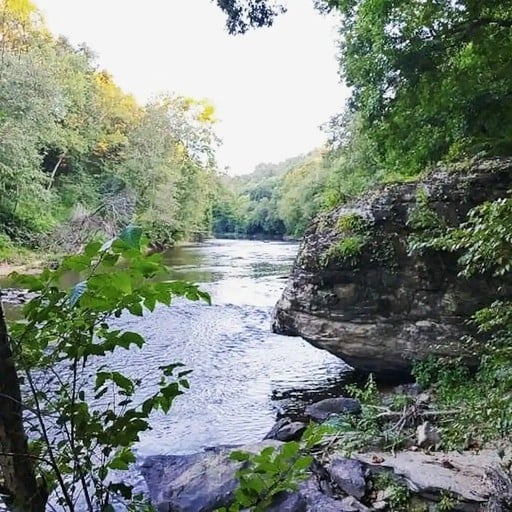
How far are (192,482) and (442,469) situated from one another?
2.05 metres

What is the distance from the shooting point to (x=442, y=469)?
3.92 meters

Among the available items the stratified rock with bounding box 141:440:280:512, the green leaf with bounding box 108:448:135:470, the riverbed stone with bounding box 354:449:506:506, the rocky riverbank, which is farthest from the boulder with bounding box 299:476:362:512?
the green leaf with bounding box 108:448:135:470

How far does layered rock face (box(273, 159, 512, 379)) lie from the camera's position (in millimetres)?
6336

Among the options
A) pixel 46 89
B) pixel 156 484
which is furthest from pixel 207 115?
pixel 156 484

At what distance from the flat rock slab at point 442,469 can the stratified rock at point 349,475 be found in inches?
4.5

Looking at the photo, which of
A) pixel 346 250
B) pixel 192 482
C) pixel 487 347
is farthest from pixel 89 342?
pixel 346 250

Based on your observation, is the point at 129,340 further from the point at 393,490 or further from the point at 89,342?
the point at 393,490

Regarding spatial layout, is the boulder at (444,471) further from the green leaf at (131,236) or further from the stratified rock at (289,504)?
the green leaf at (131,236)

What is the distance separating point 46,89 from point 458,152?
14.7m

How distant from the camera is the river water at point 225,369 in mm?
6273

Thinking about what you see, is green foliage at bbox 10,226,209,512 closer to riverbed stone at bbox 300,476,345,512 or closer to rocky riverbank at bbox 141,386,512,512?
rocky riverbank at bbox 141,386,512,512

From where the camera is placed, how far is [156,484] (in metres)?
4.73

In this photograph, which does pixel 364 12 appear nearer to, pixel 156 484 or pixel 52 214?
pixel 156 484

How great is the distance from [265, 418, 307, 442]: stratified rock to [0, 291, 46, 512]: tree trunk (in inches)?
193
